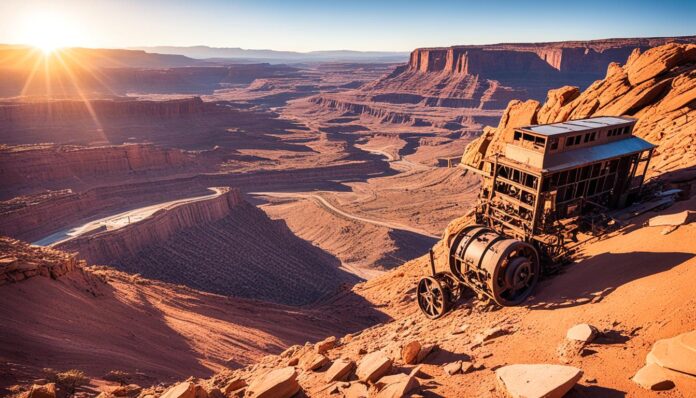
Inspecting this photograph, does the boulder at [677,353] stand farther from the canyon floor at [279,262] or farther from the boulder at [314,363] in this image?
the boulder at [314,363]

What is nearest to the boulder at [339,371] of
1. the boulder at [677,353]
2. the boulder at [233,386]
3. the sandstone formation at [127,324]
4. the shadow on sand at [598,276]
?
the sandstone formation at [127,324]

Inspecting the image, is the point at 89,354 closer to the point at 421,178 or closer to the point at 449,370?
the point at 449,370

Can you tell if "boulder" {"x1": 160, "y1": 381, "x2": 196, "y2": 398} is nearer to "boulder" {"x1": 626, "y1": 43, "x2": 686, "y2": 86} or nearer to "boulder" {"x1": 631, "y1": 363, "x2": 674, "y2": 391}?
"boulder" {"x1": 631, "y1": 363, "x2": 674, "y2": 391}

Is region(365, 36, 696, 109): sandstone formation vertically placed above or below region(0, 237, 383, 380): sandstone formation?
above

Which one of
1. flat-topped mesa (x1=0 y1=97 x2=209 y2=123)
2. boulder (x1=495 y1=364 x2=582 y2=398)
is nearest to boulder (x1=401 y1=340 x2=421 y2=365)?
boulder (x1=495 y1=364 x2=582 y2=398)

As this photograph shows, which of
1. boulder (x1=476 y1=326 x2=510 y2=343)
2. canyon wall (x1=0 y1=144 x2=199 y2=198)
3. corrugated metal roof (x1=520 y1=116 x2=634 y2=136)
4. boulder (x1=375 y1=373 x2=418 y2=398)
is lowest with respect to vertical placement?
canyon wall (x1=0 y1=144 x2=199 y2=198)

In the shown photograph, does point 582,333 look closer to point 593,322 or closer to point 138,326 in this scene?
point 593,322

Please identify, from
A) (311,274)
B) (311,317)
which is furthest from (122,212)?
(311,317)
